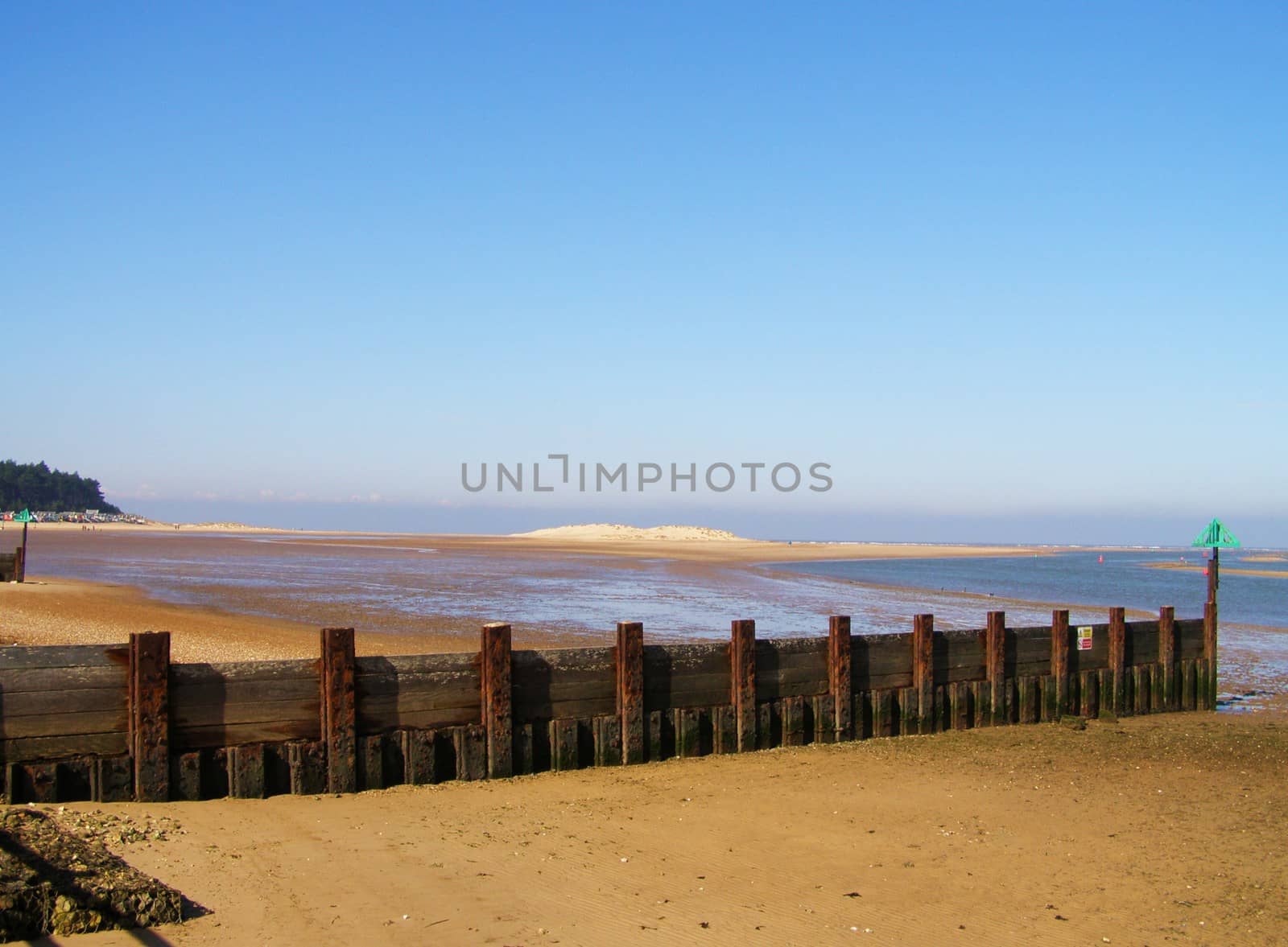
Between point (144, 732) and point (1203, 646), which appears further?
point (1203, 646)

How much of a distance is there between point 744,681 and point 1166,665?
33.8ft

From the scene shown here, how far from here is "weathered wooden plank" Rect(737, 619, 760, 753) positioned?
13766 millimetres

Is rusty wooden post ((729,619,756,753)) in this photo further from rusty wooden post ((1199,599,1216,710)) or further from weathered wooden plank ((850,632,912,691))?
rusty wooden post ((1199,599,1216,710))

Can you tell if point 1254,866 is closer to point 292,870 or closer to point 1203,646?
point 292,870

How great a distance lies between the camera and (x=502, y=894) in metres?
8.12

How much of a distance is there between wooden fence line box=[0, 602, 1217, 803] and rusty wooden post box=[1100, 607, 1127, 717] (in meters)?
1.75

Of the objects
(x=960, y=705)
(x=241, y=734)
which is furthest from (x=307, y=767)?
(x=960, y=705)

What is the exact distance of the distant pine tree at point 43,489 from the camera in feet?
561

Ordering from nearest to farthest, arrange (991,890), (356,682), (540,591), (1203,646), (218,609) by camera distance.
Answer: (991,890) → (356,682) → (1203,646) → (218,609) → (540,591)

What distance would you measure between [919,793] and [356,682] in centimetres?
644

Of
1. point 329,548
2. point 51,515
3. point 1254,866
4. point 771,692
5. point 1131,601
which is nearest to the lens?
point 1254,866

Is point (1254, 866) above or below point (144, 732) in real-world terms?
below

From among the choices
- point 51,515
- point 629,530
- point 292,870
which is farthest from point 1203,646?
point 51,515

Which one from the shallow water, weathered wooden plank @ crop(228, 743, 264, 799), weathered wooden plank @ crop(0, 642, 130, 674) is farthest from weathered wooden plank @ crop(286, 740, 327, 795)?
the shallow water
